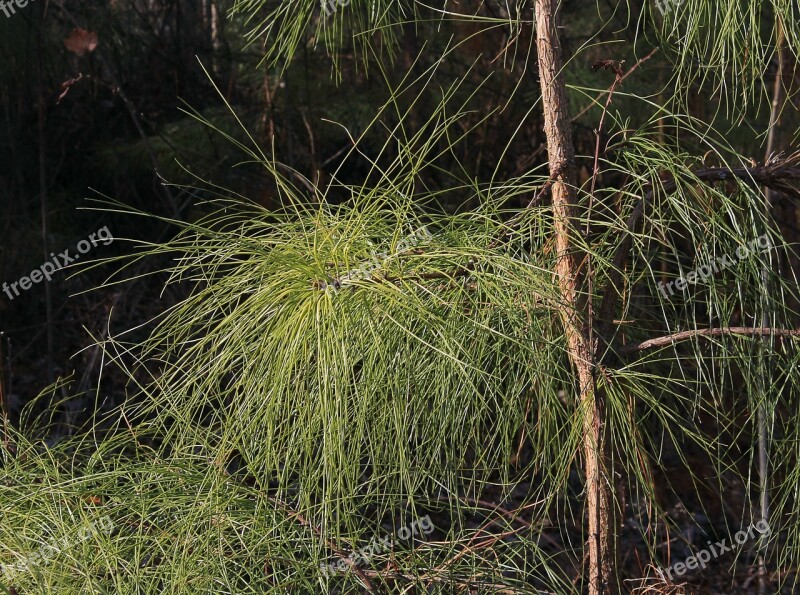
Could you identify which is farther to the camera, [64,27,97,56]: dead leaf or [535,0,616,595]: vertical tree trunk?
[64,27,97,56]: dead leaf

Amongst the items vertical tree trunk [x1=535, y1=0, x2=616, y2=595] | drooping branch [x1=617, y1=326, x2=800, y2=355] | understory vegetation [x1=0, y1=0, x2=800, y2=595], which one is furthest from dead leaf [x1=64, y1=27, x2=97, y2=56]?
drooping branch [x1=617, y1=326, x2=800, y2=355]

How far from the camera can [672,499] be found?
123 inches

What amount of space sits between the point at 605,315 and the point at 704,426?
7.46ft

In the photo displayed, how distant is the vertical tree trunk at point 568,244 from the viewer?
892 mm

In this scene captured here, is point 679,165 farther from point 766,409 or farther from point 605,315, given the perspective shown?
point 766,409

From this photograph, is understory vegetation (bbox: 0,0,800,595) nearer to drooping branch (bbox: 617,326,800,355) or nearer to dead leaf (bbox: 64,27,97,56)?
drooping branch (bbox: 617,326,800,355)

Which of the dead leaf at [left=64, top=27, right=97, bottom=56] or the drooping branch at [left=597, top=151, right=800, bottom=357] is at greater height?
the dead leaf at [left=64, top=27, right=97, bottom=56]

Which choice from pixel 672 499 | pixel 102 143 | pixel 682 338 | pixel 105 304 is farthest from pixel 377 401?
pixel 102 143

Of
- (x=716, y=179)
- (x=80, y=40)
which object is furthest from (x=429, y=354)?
(x=80, y=40)

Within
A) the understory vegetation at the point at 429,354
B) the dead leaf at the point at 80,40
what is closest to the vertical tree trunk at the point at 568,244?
the understory vegetation at the point at 429,354

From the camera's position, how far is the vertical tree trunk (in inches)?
Result: 35.1

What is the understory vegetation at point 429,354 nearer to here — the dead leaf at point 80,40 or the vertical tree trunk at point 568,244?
the vertical tree trunk at point 568,244

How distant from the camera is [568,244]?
0.91m

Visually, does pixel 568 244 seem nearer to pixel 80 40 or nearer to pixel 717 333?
pixel 717 333
